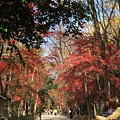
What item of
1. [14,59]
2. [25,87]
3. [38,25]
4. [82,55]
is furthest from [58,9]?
[25,87]

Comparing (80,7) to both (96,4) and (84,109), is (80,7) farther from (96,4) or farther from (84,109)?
(84,109)

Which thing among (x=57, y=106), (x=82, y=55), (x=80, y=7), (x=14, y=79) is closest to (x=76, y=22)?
(x=80, y=7)

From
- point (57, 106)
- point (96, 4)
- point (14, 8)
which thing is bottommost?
point (57, 106)

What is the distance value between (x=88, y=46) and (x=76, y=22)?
9.57 m

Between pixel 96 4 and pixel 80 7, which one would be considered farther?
pixel 96 4

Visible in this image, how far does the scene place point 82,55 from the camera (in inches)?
676

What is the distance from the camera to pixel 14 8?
688cm

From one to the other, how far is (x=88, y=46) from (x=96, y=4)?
3272mm

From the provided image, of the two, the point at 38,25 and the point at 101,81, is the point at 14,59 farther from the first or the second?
the point at 101,81

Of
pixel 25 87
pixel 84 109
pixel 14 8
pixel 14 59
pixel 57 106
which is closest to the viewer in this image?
pixel 14 8

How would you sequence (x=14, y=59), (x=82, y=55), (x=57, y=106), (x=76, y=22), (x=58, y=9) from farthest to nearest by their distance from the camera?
(x=57, y=106), (x=82, y=55), (x=14, y=59), (x=76, y=22), (x=58, y=9)

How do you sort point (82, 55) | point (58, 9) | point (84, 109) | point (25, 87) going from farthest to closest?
point (84, 109) → point (25, 87) → point (82, 55) → point (58, 9)

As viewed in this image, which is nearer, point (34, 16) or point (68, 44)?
point (34, 16)

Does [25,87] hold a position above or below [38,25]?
below
